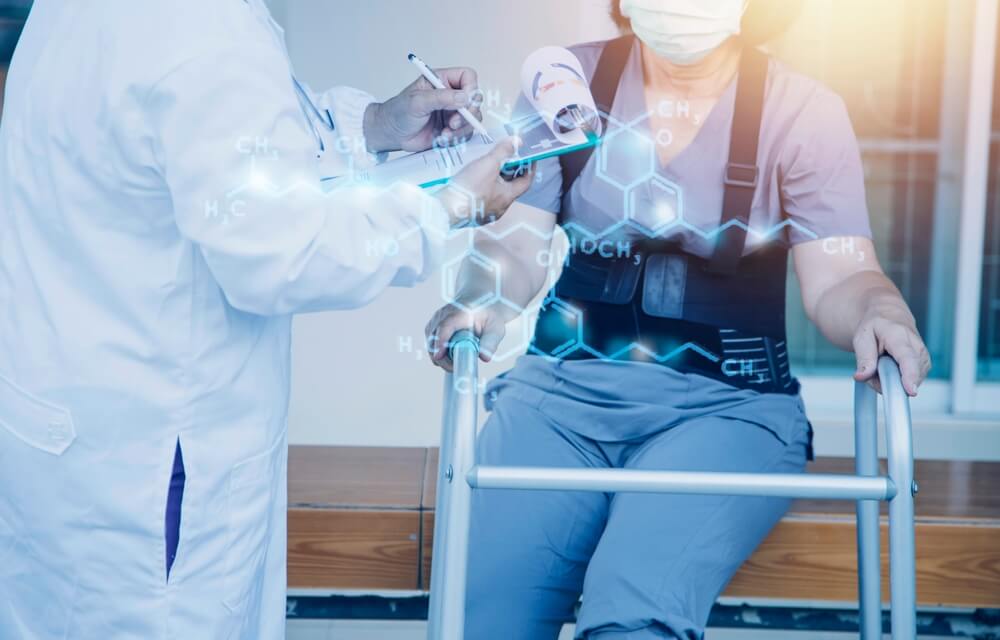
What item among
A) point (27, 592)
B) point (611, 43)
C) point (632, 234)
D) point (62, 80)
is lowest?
point (27, 592)

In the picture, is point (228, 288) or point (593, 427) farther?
point (593, 427)

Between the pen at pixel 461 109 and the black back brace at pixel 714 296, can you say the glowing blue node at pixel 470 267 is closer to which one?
the black back brace at pixel 714 296

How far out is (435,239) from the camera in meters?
1.07

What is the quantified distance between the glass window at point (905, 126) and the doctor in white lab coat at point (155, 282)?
3.07 feet

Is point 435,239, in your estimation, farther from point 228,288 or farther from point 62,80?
point 62,80

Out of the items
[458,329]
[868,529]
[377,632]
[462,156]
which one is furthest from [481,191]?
[377,632]

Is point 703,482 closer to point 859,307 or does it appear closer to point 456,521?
point 456,521

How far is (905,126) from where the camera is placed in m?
2.24

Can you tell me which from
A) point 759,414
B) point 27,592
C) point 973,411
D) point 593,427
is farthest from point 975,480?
point 27,592

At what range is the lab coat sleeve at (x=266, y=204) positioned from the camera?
93cm

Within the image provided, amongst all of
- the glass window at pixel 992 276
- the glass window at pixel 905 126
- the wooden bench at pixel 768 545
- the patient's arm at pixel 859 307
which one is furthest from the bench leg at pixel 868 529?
the glass window at pixel 992 276

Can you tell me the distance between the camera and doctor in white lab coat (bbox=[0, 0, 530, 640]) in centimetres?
94

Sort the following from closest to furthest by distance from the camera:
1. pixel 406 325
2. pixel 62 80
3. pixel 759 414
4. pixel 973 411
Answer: pixel 62 80, pixel 759 414, pixel 406 325, pixel 973 411

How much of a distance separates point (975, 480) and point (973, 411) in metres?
0.26
